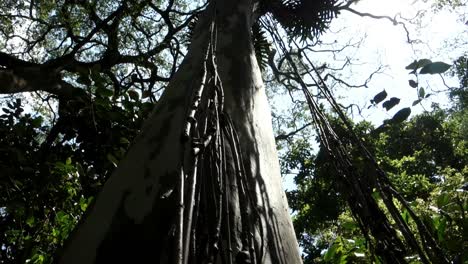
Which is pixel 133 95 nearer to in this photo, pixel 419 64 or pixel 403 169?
pixel 419 64

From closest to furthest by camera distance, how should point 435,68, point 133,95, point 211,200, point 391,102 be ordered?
point 211,200 → point 435,68 → point 391,102 → point 133,95

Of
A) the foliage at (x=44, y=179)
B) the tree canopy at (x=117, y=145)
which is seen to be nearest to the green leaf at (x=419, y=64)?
the tree canopy at (x=117, y=145)

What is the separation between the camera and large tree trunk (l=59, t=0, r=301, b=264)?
963mm

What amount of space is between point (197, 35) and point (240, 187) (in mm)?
1693

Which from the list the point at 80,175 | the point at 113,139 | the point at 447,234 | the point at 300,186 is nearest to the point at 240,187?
the point at 447,234

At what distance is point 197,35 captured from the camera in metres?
2.39

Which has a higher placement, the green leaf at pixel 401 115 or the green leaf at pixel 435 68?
the green leaf at pixel 435 68

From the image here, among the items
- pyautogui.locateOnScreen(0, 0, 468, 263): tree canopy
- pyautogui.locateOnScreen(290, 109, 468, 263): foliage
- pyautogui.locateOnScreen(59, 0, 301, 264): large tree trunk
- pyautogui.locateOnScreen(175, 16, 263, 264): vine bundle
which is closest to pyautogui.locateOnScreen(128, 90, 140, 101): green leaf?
pyautogui.locateOnScreen(0, 0, 468, 263): tree canopy

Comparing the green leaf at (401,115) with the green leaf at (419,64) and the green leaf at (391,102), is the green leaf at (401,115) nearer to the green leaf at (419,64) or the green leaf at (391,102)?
the green leaf at (391,102)

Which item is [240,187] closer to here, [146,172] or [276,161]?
[146,172]

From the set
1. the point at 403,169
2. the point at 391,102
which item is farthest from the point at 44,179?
the point at 403,169

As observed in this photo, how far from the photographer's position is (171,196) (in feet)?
3.51

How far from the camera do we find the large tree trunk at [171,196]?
96cm

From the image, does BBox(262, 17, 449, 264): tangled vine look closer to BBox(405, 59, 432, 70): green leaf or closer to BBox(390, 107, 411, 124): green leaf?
BBox(390, 107, 411, 124): green leaf
